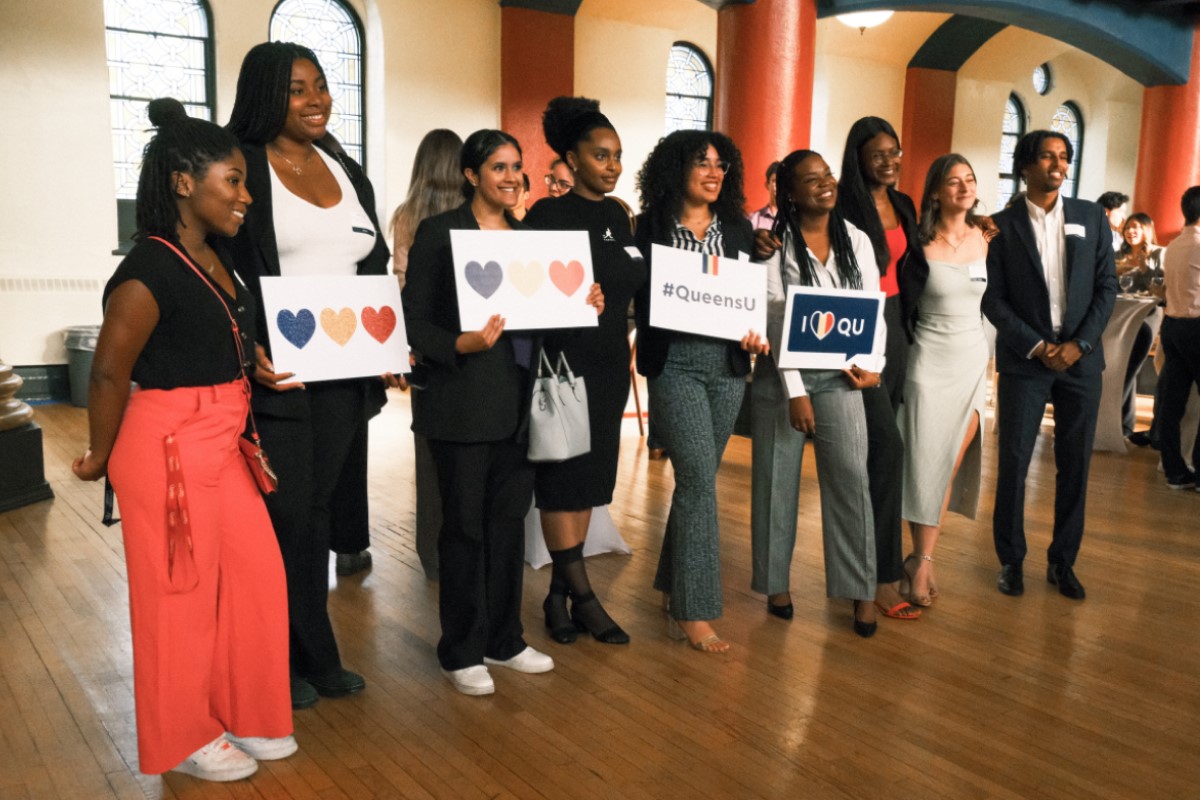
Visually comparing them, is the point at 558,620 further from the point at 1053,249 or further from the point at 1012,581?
the point at 1053,249

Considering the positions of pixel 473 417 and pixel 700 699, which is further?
pixel 700 699

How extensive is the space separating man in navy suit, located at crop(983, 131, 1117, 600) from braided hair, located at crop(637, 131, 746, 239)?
1216mm

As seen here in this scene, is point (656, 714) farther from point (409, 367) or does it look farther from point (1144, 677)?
point (1144, 677)

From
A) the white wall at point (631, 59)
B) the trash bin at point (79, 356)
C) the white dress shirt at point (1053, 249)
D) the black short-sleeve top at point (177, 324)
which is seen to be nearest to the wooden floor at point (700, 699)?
the black short-sleeve top at point (177, 324)

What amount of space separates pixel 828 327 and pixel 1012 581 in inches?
54.7

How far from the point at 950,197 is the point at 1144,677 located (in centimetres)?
164

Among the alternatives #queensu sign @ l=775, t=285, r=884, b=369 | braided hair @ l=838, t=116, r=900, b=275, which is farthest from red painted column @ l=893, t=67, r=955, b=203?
#queensu sign @ l=775, t=285, r=884, b=369

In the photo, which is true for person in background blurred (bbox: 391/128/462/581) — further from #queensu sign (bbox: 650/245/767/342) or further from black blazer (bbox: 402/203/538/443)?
#queensu sign (bbox: 650/245/767/342)

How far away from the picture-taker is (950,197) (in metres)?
3.55

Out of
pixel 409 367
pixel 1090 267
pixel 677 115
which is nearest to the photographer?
pixel 409 367

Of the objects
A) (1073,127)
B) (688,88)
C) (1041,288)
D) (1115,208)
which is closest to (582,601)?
(1041,288)

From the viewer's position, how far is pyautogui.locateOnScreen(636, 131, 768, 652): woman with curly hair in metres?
3.09

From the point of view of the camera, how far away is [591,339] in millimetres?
3088

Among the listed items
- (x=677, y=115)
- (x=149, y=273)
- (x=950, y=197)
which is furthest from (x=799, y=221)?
(x=677, y=115)
